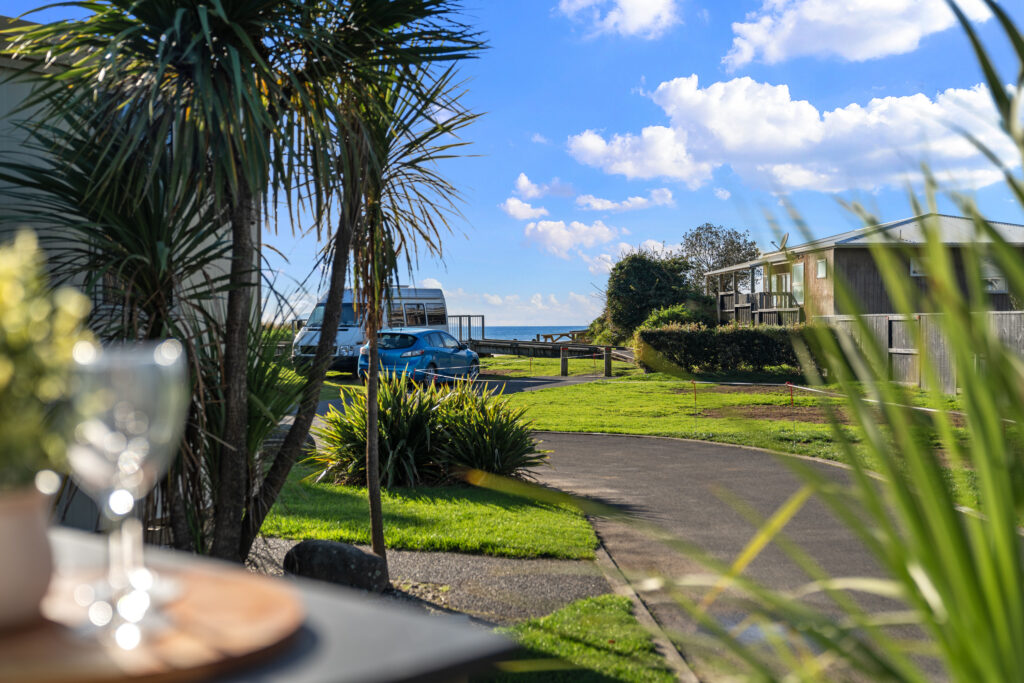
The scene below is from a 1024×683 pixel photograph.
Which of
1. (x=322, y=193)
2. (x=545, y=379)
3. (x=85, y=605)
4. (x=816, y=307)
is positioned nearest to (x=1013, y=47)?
(x=816, y=307)

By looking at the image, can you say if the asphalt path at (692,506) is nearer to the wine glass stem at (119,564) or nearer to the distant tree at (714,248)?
the wine glass stem at (119,564)

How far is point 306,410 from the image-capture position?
4883 millimetres

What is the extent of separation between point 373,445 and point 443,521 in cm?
161

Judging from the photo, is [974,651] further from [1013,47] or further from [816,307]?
[1013,47]

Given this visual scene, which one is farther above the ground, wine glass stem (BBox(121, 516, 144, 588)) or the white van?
the white van

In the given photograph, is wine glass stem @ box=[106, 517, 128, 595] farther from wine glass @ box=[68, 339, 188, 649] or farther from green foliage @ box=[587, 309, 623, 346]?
green foliage @ box=[587, 309, 623, 346]

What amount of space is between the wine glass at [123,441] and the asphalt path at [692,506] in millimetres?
2266

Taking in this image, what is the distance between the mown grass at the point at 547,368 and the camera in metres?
25.3

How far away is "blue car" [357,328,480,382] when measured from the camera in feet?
62.0

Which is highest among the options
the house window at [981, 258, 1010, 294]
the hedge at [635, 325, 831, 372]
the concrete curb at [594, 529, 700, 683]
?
the house window at [981, 258, 1010, 294]

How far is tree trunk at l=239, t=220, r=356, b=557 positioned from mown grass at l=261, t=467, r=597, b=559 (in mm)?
884

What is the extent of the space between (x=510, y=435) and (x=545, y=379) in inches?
572

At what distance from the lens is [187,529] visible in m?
4.28

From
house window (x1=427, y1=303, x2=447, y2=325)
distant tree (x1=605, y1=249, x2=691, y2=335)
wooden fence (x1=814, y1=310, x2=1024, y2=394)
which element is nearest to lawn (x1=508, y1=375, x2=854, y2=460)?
wooden fence (x1=814, y1=310, x2=1024, y2=394)
